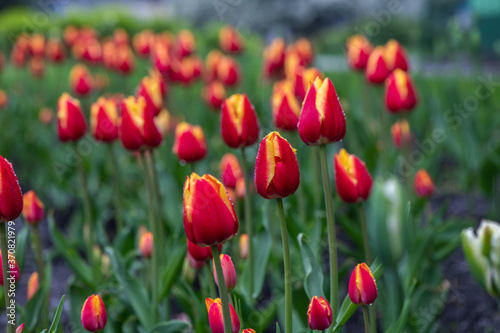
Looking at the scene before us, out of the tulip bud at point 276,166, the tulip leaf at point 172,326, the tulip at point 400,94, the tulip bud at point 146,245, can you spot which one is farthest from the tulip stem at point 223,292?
the tulip at point 400,94

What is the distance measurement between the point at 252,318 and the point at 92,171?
2139 millimetres

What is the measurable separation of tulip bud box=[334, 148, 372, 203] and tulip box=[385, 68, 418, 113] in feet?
2.90

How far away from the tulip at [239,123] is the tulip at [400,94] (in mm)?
933

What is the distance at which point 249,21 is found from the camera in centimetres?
1509

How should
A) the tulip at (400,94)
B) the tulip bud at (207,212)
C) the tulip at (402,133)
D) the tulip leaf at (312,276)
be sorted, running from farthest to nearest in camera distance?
the tulip at (402,133) < the tulip at (400,94) < the tulip leaf at (312,276) < the tulip bud at (207,212)

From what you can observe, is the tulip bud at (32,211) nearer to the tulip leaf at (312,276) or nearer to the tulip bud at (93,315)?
the tulip bud at (93,315)

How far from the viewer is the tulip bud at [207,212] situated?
1113mm

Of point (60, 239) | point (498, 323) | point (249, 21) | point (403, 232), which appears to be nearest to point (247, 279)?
point (403, 232)

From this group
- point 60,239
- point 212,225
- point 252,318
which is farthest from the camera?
point 60,239

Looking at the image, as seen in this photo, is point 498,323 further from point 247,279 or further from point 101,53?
point 101,53

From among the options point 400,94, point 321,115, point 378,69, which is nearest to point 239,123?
point 321,115

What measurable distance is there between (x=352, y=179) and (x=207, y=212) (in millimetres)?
553

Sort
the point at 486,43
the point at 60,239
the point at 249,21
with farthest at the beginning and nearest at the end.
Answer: the point at 249,21, the point at 486,43, the point at 60,239

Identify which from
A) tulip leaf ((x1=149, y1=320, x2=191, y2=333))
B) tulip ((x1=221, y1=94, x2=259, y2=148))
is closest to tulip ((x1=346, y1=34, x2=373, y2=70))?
tulip ((x1=221, y1=94, x2=259, y2=148))
